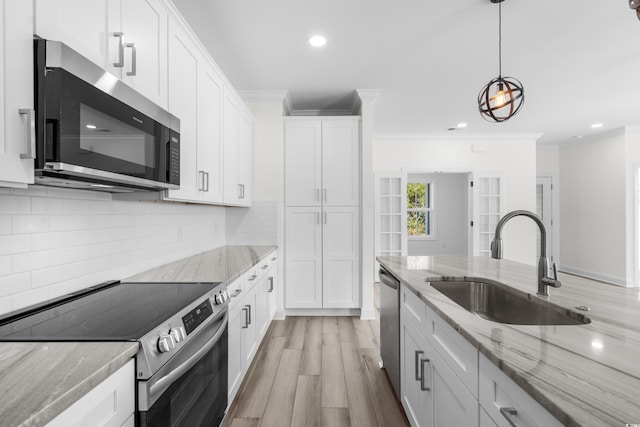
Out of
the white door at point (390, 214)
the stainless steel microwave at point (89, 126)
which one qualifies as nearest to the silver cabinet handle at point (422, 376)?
the stainless steel microwave at point (89, 126)

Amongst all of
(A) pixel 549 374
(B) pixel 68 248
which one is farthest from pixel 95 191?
(A) pixel 549 374

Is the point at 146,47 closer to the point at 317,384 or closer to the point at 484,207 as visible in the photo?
the point at 317,384

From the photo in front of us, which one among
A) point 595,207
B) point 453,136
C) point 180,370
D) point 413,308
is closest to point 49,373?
point 180,370

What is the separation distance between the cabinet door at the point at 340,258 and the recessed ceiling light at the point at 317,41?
69.9 inches

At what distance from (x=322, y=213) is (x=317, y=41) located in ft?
6.08

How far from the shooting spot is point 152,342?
1.01 metres

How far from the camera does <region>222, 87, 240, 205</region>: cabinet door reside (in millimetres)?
2793

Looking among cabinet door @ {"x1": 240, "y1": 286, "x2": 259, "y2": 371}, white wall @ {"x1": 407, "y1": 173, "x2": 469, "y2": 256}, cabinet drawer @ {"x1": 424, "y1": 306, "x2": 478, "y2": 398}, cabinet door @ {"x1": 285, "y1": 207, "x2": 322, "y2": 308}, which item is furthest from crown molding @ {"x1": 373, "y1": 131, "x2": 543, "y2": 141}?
cabinet drawer @ {"x1": 424, "y1": 306, "x2": 478, "y2": 398}

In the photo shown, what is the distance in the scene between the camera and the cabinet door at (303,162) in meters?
3.87

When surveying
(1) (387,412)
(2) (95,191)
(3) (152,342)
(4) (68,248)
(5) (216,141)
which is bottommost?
(1) (387,412)

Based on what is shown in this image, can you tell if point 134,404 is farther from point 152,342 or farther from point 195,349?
point 195,349

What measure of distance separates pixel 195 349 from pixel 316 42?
2.44 meters

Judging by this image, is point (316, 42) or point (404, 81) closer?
point (316, 42)

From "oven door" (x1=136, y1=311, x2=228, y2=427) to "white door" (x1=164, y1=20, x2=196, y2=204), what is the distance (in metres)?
0.85
